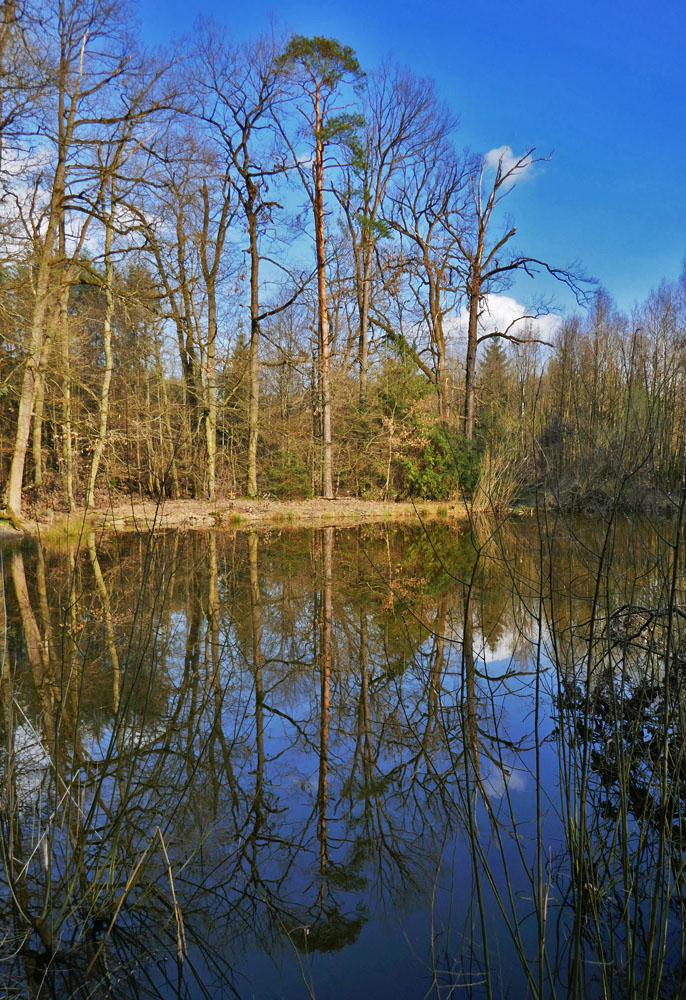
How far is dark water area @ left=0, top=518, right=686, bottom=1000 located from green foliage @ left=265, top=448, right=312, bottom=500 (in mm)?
11207

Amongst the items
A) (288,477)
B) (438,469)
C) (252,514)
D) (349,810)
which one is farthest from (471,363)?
(349,810)

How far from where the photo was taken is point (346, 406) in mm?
17672

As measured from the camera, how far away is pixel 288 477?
17000mm

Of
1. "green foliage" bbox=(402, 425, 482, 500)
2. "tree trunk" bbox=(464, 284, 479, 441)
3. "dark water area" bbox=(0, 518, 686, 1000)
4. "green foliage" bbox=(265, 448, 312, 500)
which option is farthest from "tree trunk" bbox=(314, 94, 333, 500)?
"dark water area" bbox=(0, 518, 686, 1000)

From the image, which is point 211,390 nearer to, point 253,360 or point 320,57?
point 253,360

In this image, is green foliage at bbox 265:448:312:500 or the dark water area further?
green foliage at bbox 265:448:312:500

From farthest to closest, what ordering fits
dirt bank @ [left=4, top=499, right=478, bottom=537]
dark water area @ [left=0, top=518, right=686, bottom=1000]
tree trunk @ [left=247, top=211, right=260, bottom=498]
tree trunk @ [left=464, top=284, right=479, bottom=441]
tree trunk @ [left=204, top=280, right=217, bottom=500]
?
1. tree trunk @ [left=464, top=284, right=479, bottom=441]
2. tree trunk @ [left=247, top=211, right=260, bottom=498]
3. tree trunk @ [left=204, top=280, right=217, bottom=500]
4. dirt bank @ [left=4, top=499, right=478, bottom=537]
5. dark water area @ [left=0, top=518, right=686, bottom=1000]

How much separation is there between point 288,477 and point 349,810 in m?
14.2

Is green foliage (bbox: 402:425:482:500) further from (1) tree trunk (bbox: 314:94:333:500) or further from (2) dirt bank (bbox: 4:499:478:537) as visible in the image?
(1) tree trunk (bbox: 314:94:333:500)

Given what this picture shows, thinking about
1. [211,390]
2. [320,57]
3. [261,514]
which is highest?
[320,57]

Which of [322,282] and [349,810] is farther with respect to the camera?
[322,282]

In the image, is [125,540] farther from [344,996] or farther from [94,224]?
[344,996]

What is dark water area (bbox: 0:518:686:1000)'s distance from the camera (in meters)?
2.01

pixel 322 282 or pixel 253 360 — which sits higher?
pixel 322 282
